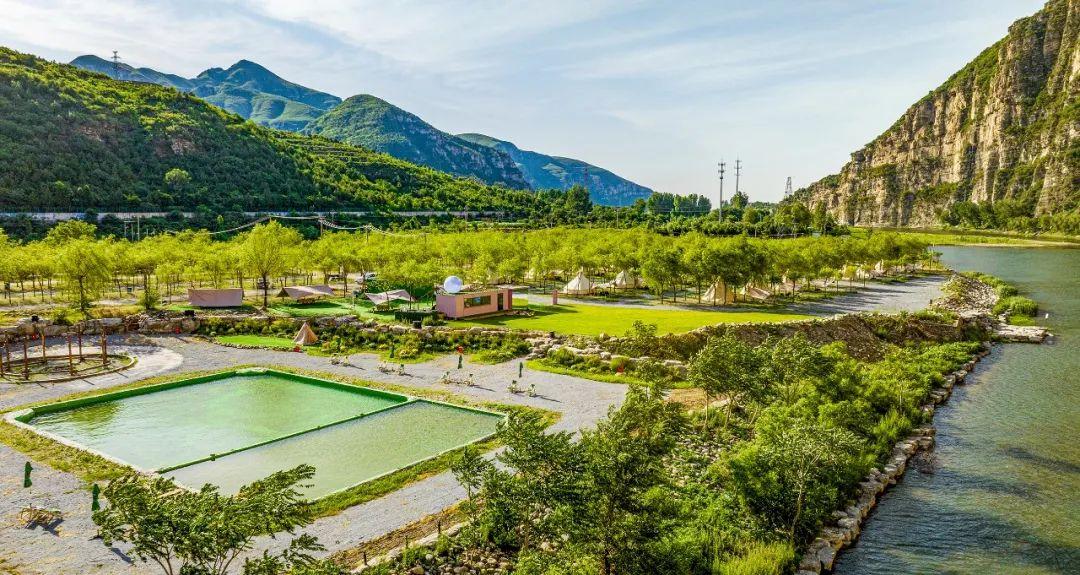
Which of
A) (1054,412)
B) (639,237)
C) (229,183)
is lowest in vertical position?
(1054,412)

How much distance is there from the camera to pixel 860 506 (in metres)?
18.7

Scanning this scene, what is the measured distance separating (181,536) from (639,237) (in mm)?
72047

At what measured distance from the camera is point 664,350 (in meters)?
33.6

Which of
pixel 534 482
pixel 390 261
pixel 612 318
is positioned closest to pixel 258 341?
pixel 390 261

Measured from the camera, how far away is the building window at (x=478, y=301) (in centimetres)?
4571

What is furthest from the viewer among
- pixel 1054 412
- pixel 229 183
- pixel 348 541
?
pixel 229 183

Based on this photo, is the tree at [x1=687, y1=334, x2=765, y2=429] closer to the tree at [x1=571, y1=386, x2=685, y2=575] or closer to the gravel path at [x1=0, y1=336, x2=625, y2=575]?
the gravel path at [x1=0, y1=336, x2=625, y2=575]

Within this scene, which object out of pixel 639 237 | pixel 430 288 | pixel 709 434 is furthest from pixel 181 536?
pixel 639 237

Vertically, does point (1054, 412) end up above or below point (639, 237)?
below

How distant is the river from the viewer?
16.7 m

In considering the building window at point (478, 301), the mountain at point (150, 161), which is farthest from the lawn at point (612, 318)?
the mountain at point (150, 161)

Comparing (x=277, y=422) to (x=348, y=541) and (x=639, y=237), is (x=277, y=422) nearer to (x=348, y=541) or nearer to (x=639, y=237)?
(x=348, y=541)

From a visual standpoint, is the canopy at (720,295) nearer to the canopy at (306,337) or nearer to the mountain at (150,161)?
Result: the canopy at (306,337)

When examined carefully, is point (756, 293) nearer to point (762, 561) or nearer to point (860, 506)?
point (860, 506)
